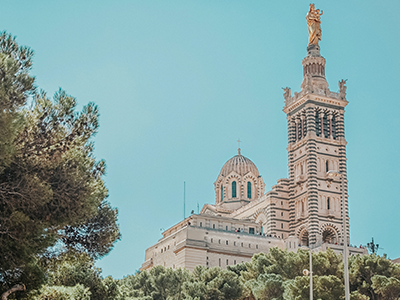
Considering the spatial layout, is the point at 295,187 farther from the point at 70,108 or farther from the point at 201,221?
the point at 70,108

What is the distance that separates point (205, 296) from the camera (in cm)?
5922

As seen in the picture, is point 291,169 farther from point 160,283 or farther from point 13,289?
point 13,289

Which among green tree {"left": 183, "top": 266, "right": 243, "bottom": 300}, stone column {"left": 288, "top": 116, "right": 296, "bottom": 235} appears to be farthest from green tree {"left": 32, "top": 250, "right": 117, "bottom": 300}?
stone column {"left": 288, "top": 116, "right": 296, "bottom": 235}

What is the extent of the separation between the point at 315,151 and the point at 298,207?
24.3 ft

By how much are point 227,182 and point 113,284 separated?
69.3 meters

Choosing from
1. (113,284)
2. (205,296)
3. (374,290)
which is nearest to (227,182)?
(205,296)

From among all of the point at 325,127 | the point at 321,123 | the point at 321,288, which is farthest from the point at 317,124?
the point at 321,288

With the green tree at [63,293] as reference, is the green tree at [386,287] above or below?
above

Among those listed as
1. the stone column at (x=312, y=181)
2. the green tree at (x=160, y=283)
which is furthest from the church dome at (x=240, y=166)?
the green tree at (x=160, y=283)

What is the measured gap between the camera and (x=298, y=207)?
8919 centimetres

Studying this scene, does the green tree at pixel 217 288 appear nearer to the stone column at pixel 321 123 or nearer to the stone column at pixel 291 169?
the stone column at pixel 291 169

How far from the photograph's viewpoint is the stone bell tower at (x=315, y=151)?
8675 centimetres

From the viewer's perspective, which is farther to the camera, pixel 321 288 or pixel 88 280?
pixel 321 288

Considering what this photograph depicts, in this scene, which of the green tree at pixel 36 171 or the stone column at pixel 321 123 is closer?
the green tree at pixel 36 171
